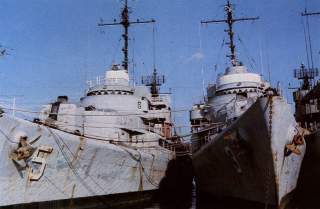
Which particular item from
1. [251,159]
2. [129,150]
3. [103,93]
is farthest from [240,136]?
[103,93]

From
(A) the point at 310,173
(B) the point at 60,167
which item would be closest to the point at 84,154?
(B) the point at 60,167

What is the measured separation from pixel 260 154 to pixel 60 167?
535 cm

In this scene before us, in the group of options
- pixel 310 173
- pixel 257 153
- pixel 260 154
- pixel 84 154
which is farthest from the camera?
pixel 310 173

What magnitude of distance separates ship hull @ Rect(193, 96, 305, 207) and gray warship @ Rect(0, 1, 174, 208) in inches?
117

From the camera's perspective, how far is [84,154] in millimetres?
9891

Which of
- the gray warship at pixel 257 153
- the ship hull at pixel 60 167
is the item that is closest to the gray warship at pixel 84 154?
the ship hull at pixel 60 167

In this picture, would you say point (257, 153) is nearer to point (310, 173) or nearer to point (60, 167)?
point (60, 167)

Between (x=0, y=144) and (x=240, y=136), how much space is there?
609 cm

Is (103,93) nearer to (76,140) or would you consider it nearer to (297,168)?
(76,140)

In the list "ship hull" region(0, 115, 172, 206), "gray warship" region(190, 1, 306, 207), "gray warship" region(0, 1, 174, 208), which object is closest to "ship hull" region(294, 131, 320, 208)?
"gray warship" region(190, 1, 306, 207)

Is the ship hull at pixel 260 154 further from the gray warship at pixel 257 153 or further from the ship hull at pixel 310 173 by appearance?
the ship hull at pixel 310 173

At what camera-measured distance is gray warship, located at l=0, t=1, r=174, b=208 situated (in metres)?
8.25

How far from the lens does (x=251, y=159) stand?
9.59m

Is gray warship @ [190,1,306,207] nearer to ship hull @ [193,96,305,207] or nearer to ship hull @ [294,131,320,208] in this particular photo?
ship hull @ [193,96,305,207]
